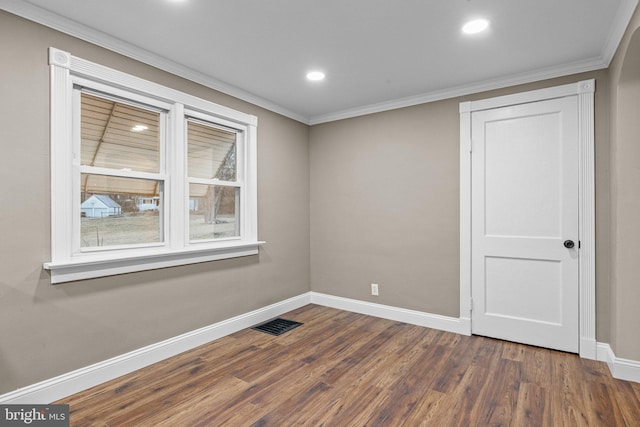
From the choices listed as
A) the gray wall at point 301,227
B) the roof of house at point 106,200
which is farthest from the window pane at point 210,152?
the roof of house at point 106,200

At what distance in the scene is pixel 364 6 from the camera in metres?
2.09

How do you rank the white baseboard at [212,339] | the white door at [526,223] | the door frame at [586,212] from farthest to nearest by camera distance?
1. the white door at [526,223]
2. the door frame at [586,212]
3. the white baseboard at [212,339]

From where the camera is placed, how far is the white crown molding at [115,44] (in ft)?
6.79

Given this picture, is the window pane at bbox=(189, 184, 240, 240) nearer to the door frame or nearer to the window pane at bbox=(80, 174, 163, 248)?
the window pane at bbox=(80, 174, 163, 248)

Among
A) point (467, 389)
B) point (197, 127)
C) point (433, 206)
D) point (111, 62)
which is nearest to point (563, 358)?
point (467, 389)

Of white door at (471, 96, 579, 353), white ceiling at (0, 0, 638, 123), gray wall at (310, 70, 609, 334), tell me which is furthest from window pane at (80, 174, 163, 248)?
white door at (471, 96, 579, 353)

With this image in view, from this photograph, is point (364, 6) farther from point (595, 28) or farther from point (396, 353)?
point (396, 353)

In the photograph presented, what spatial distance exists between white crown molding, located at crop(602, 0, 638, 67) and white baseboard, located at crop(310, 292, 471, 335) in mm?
2563

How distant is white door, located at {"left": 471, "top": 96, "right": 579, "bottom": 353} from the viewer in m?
2.93

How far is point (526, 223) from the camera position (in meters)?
3.12

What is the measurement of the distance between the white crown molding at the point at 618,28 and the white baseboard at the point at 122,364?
3833mm
